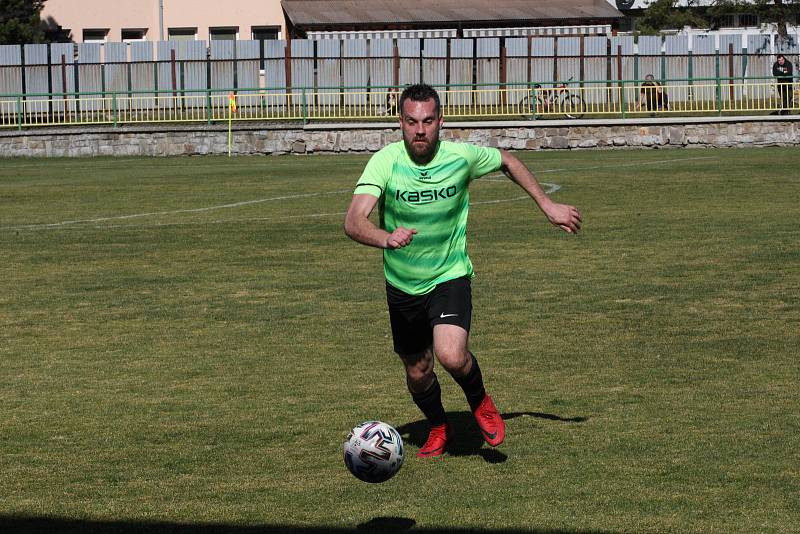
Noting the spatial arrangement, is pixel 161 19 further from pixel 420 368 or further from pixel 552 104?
pixel 420 368

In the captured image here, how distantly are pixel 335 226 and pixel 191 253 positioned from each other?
3.25 metres

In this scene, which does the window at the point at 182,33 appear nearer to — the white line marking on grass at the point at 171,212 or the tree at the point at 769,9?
the tree at the point at 769,9

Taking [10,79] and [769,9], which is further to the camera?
[769,9]

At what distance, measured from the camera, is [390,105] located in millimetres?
40969

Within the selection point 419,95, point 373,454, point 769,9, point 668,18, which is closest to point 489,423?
point 373,454

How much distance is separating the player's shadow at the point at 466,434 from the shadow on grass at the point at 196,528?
1286 mm

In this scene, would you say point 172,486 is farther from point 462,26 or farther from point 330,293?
point 462,26

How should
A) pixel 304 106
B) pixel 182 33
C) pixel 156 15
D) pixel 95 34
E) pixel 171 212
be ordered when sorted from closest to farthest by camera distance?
pixel 171 212 → pixel 304 106 → pixel 156 15 → pixel 95 34 → pixel 182 33

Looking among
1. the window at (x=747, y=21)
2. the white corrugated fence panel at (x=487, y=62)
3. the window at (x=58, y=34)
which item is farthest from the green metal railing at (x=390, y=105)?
the window at (x=747, y=21)

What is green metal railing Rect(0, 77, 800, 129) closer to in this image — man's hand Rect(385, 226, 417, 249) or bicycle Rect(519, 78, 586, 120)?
bicycle Rect(519, 78, 586, 120)

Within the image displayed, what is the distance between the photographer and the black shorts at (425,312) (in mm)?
7352

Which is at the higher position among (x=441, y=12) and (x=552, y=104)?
(x=441, y=12)

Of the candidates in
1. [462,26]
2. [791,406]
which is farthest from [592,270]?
[462,26]

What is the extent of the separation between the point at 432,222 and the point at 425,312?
0.50 m
